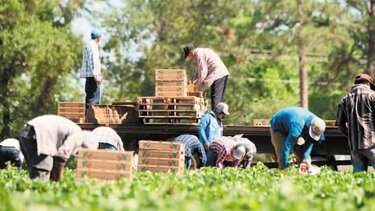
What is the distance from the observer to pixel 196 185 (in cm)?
1101

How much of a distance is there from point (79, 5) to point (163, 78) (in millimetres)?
25341

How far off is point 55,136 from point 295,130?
567cm

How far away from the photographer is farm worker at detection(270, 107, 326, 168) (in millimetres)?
16797

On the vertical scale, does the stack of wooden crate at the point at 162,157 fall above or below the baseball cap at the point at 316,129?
below

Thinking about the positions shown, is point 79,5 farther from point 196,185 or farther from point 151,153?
point 196,185

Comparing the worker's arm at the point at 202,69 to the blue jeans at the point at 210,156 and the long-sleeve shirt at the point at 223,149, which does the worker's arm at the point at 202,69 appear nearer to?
the long-sleeve shirt at the point at 223,149

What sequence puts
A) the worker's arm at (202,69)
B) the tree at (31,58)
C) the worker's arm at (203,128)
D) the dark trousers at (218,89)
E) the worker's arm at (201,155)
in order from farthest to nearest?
the tree at (31,58), the dark trousers at (218,89), the worker's arm at (202,69), the worker's arm at (203,128), the worker's arm at (201,155)

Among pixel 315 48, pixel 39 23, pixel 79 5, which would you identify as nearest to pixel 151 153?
pixel 39 23

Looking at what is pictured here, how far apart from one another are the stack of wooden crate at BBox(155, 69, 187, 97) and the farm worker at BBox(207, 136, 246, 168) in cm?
173

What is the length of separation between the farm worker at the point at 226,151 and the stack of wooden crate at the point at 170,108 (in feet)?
4.25

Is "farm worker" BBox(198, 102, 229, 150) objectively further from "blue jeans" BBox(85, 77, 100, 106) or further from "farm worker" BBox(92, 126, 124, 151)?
"blue jeans" BBox(85, 77, 100, 106)

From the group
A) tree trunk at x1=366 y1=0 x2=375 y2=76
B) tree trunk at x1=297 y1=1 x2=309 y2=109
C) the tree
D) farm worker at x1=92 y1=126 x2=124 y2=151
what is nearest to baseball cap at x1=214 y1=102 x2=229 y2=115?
farm worker at x1=92 y1=126 x2=124 y2=151

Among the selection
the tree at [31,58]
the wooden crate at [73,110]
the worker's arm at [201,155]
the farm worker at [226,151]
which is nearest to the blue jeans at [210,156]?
the farm worker at [226,151]

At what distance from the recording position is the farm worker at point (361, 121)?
15.2 meters
